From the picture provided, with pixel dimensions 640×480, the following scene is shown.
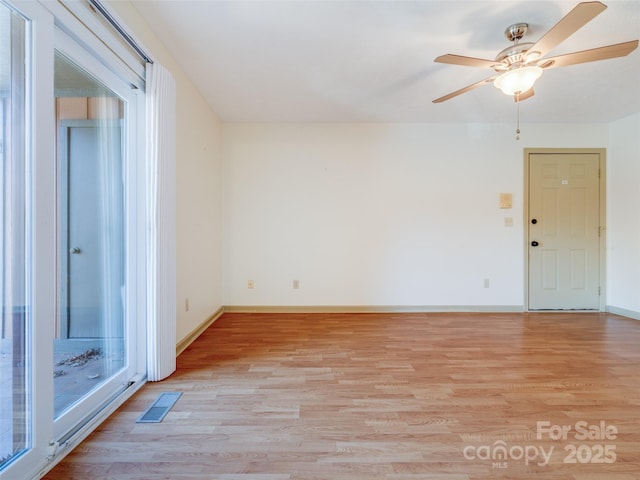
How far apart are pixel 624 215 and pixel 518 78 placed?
11.0ft

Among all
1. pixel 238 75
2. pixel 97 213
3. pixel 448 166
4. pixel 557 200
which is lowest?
pixel 97 213

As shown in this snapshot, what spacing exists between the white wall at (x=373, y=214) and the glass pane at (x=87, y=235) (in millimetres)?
1952

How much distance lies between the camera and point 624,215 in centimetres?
375

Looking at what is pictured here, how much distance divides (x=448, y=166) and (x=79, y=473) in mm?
4510

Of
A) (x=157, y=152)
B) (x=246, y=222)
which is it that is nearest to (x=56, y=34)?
(x=157, y=152)

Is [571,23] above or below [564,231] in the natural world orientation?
above

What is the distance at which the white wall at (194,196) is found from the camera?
2.60 metres

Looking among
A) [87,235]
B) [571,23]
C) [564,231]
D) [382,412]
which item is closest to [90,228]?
[87,235]

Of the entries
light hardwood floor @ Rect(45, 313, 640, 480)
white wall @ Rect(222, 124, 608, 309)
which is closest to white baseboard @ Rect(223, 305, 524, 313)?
white wall @ Rect(222, 124, 608, 309)

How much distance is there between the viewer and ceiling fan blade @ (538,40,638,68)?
5.21 feet

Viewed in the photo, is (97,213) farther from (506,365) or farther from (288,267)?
(506,365)

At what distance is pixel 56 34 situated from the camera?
1.44m

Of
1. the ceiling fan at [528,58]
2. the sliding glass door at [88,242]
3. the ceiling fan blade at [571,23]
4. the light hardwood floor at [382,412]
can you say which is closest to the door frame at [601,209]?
the light hardwood floor at [382,412]

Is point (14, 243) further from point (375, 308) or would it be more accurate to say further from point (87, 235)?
point (375, 308)
